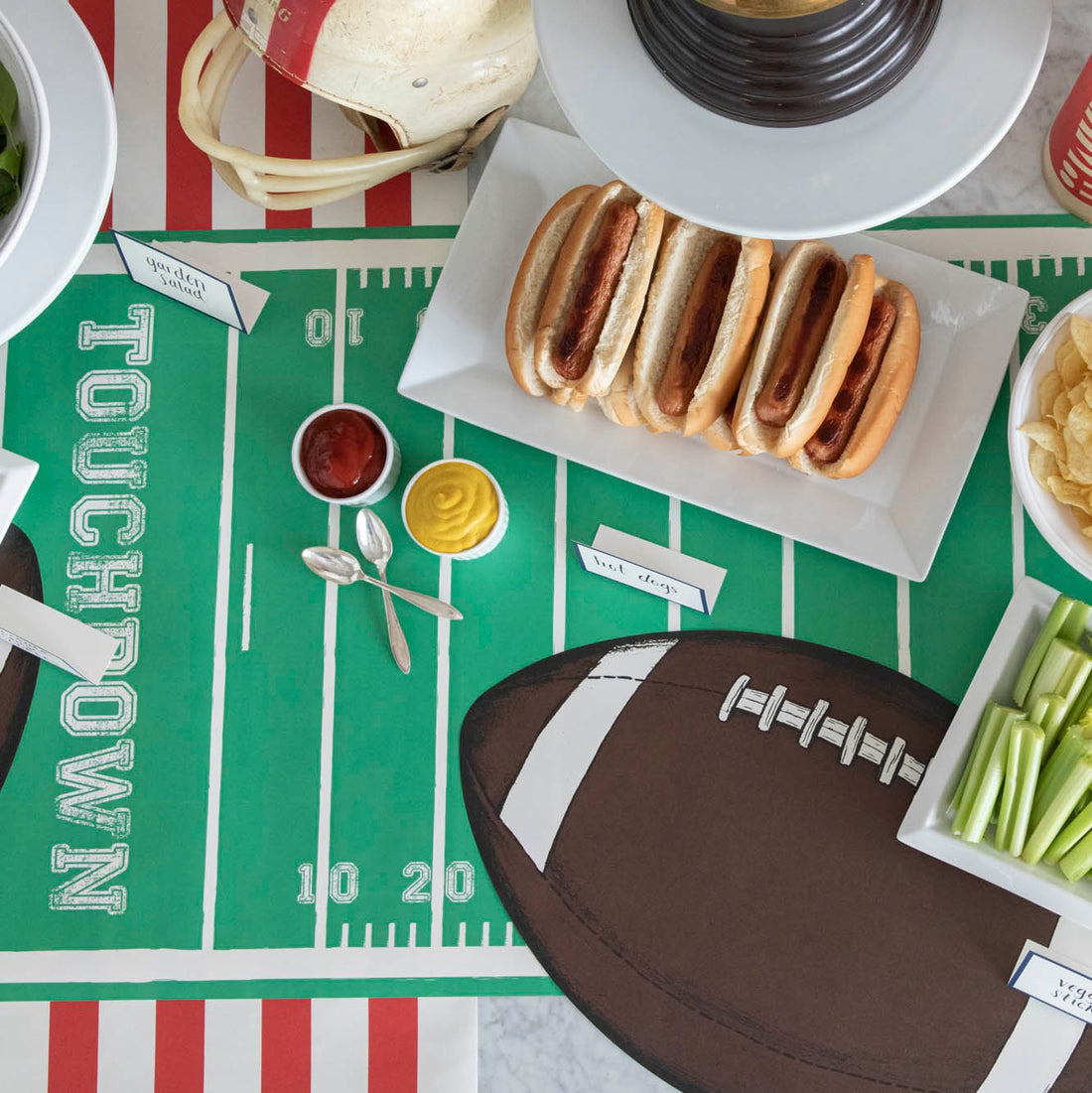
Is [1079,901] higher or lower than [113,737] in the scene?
higher

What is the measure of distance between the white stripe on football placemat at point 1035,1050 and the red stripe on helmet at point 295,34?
135cm

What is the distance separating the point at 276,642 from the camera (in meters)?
1.53

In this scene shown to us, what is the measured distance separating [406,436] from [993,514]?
83 cm

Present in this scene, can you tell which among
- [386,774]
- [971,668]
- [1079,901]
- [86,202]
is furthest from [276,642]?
[1079,901]

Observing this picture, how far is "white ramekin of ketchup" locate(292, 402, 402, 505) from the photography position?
55.8 inches

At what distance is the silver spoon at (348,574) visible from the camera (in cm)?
147

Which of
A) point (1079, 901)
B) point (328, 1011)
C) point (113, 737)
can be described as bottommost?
point (328, 1011)

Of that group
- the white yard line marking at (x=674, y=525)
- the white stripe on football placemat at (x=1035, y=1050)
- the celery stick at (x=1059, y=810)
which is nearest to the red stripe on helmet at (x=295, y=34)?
the white yard line marking at (x=674, y=525)

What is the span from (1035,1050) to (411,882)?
0.84 m

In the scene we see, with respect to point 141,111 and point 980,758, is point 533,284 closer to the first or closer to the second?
point 141,111

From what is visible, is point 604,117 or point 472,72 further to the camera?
point 472,72

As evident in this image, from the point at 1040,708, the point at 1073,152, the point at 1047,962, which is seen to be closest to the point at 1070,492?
the point at 1040,708

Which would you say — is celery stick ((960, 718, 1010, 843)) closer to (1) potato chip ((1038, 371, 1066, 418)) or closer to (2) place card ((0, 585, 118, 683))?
(1) potato chip ((1038, 371, 1066, 418))

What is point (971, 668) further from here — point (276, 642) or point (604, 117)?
point (604, 117)
